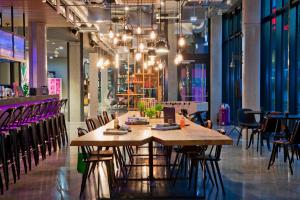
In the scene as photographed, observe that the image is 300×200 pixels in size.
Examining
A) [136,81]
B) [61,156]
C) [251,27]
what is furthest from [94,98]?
[61,156]

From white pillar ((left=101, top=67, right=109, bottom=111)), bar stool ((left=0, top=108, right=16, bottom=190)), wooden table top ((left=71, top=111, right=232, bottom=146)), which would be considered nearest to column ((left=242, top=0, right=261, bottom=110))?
wooden table top ((left=71, top=111, right=232, bottom=146))

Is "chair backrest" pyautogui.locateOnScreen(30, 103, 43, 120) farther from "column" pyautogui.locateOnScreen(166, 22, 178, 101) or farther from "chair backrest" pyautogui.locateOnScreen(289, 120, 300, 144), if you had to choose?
"column" pyautogui.locateOnScreen(166, 22, 178, 101)

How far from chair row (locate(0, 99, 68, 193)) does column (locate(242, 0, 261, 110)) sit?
5120mm

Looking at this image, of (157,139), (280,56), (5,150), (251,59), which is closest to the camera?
(157,139)

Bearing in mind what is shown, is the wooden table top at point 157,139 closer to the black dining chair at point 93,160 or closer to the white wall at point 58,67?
the black dining chair at point 93,160

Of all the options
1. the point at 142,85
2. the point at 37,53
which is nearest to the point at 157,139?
the point at 37,53

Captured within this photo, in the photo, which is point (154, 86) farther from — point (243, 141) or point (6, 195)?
point (6, 195)

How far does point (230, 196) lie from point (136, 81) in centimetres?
1300

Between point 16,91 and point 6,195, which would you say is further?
point 16,91

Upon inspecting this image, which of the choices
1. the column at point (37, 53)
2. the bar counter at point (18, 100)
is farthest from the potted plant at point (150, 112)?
the column at point (37, 53)

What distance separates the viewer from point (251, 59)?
12.3 meters

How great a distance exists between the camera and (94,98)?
69.6ft

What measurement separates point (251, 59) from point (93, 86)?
35.1 feet

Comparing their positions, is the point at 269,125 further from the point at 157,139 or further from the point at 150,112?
the point at 157,139
